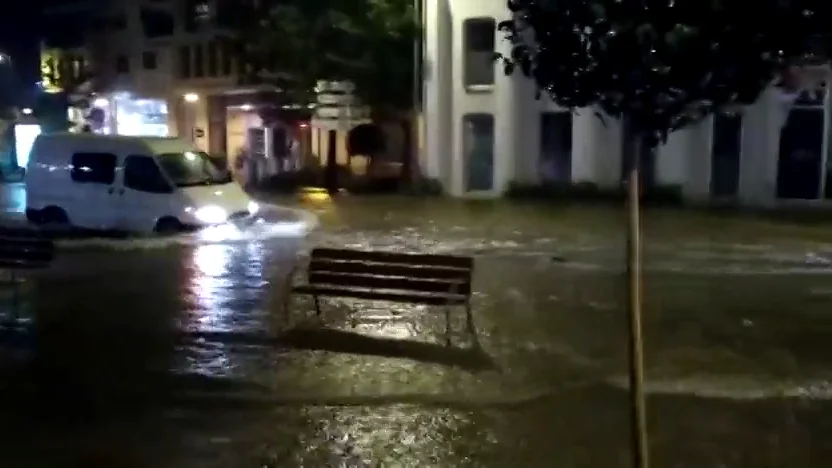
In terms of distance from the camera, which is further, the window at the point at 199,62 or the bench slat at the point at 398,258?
the window at the point at 199,62

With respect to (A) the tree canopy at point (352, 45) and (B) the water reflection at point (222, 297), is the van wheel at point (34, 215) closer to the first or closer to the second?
(B) the water reflection at point (222, 297)

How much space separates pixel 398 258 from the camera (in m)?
12.4

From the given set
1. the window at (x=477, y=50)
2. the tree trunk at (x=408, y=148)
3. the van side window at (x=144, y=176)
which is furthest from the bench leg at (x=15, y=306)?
the tree trunk at (x=408, y=148)

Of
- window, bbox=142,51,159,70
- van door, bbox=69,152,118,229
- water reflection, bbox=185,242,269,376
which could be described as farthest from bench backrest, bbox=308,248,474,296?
window, bbox=142,51,159,70

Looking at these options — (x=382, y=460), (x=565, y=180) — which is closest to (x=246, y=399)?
(x=382, y=460)

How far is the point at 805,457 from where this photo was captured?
26.7 ft

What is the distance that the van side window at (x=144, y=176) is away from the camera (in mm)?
20906

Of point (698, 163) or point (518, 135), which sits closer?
point (698, 163)

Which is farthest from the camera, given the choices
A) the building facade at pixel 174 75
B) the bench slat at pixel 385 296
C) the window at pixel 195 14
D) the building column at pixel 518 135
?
the window at pixel 195 14

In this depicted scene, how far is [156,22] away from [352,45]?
20874 millimetres

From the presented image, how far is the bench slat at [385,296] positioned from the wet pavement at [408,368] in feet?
1.36

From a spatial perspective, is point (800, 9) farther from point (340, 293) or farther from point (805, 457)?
point (340, 293)

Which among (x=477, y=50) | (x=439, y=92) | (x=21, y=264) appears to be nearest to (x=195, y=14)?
(x=439, y=92)

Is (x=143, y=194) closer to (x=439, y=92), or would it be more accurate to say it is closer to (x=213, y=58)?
(x=439, y=92)
